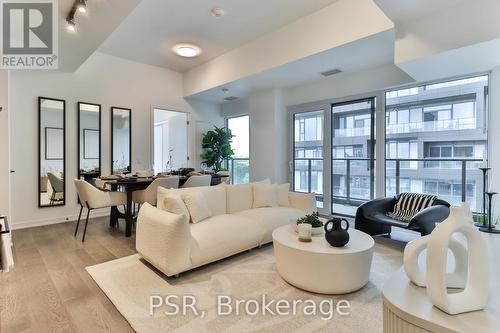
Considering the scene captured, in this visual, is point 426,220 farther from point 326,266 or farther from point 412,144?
point 412,144

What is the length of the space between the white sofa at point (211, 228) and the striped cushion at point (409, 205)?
1213 millimetres

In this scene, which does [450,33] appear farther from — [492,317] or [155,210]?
[155,210]

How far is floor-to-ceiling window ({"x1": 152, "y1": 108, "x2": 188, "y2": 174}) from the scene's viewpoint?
6.95 m

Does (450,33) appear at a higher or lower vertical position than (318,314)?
higher

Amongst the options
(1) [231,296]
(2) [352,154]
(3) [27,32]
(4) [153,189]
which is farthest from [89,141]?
(2) [352,154]

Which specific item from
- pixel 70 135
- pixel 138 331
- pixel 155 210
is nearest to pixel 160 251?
pixel 155 210

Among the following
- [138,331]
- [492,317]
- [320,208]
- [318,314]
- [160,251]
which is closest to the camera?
[492,317]

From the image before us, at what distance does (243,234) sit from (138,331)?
4.97ft

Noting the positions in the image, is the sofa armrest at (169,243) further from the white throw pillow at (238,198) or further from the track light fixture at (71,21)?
the track light fixture at (71,21)

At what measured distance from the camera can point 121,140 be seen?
556 cm

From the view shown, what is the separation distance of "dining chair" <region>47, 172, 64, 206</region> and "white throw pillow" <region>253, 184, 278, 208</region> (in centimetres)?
369

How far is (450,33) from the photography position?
2789 millimetres

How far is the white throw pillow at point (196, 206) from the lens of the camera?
10.1ft

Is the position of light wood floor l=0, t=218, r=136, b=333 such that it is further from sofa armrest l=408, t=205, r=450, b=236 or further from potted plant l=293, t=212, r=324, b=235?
sofa armrest l=408, t=205, r=450, b=236
